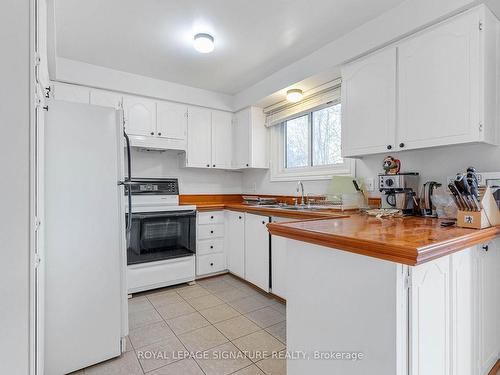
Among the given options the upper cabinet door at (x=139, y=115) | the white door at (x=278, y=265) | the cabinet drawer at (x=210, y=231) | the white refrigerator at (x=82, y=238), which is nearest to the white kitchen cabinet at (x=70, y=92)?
the upper cabinet door at (x=139, y=115)

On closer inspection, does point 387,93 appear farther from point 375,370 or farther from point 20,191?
point 20,191

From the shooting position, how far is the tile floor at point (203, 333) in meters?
1.60

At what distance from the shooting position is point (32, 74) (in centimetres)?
79

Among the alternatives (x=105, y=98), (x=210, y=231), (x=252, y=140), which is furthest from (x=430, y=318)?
(x=105, y=98)

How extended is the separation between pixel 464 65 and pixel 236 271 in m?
2.75

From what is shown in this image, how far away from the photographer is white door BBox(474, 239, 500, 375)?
130 centimetres

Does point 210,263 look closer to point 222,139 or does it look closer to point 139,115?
point 222,139

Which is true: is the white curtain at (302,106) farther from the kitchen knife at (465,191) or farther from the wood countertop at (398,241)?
the wood countertop at (398,241)

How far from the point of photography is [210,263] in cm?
318

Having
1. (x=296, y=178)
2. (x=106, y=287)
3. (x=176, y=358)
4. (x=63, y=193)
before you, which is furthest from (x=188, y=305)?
(x=296, y=178)

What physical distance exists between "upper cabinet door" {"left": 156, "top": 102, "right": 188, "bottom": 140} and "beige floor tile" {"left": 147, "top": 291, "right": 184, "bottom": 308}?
1.81 meters

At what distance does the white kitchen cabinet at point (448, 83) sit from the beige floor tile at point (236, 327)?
1757 mm

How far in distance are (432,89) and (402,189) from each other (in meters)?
0.65

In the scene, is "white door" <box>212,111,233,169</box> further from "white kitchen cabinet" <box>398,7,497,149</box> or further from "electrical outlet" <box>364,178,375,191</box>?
"white kitchen cabinet" <box>398,7,497,149</box>
